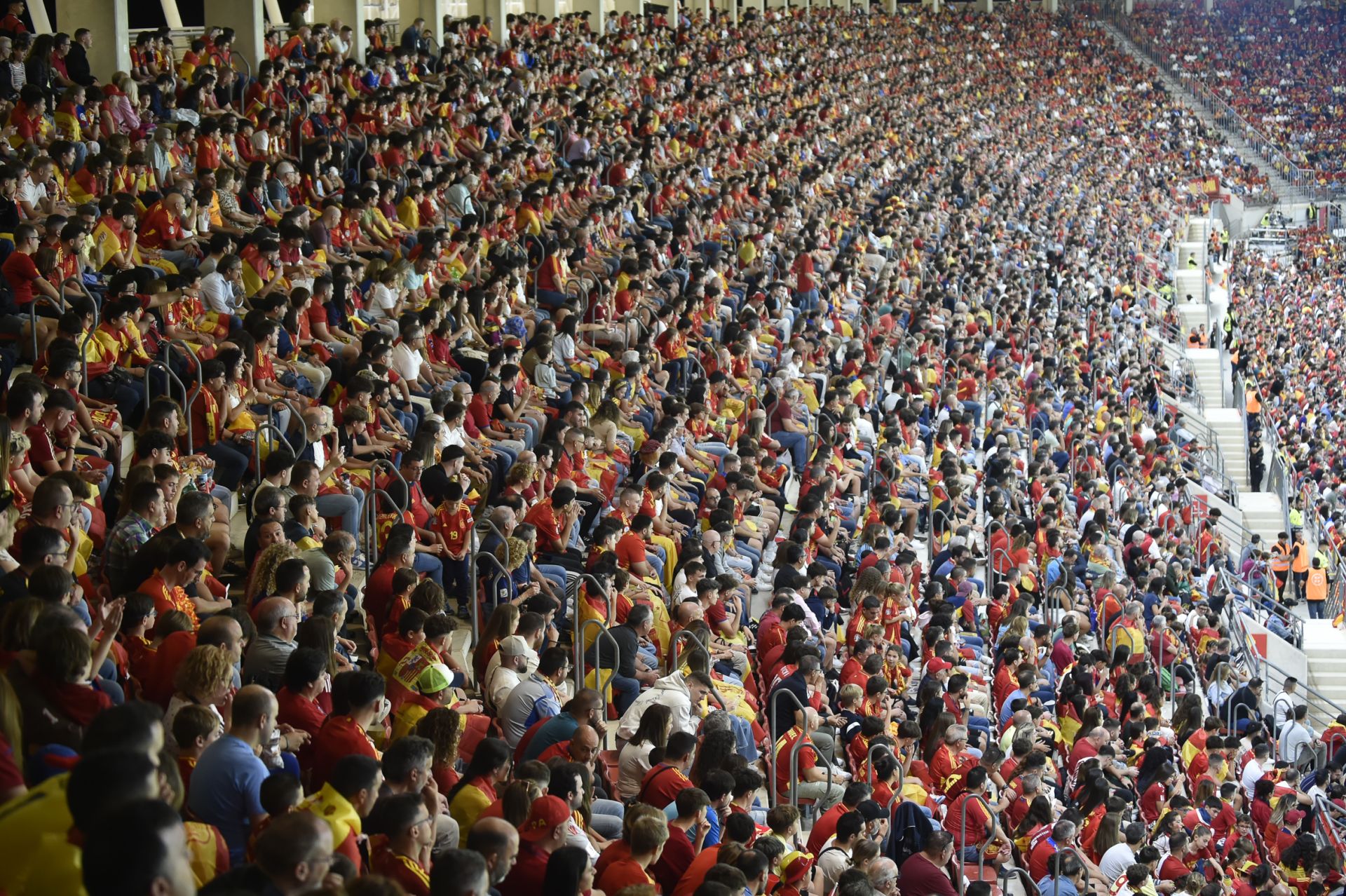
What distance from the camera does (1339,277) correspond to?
4600cm

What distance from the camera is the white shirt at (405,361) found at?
11977mm

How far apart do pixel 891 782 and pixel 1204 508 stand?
15.1 meters

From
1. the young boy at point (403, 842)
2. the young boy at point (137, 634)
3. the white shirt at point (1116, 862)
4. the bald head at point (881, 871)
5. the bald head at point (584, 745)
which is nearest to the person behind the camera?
the young boy at point (403, 842)

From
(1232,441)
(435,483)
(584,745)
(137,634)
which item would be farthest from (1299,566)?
(137,634)

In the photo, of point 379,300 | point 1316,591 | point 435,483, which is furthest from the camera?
point 1316,591

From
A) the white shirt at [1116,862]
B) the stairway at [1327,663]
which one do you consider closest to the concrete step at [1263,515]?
the stairway at [1327,663]

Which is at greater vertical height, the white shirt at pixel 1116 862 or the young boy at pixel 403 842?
the young boy at pixel 403 842

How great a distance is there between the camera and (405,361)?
12.0m

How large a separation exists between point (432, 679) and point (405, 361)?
5.01m

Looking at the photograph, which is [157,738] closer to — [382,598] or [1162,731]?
[382,598]

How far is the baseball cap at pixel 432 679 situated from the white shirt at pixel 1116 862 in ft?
16.4

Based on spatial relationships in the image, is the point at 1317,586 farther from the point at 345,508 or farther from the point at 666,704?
the point at 345,508

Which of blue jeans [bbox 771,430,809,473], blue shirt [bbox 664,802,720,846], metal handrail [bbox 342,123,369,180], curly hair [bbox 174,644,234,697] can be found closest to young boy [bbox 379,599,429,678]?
blue shirt [bbox 664,802,720,846]

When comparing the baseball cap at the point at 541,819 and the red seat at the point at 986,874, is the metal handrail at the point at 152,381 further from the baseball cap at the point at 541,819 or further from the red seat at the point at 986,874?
the red seat at the point at 986,874
